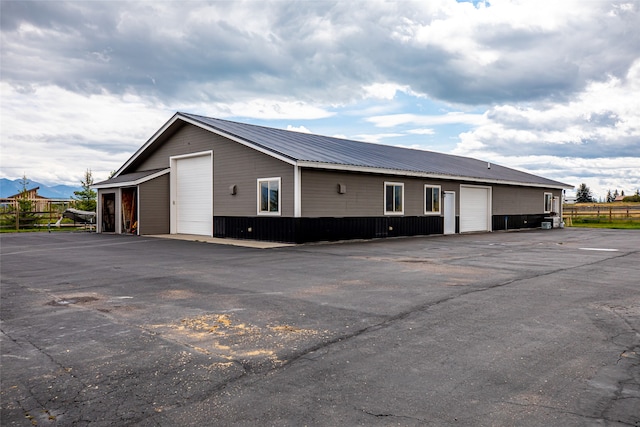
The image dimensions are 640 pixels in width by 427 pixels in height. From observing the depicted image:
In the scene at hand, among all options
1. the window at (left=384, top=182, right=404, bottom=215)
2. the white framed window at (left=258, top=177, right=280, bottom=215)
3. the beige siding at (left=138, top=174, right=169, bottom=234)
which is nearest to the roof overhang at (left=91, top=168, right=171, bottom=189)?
the beige siding at (left=138, top=174, right=169, bottom=234)

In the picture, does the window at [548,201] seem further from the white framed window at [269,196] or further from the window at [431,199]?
the white framed window at [269,196]

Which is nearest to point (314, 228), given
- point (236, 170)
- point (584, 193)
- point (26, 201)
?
point (236, 170)

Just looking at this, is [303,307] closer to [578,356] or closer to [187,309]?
[187,309]

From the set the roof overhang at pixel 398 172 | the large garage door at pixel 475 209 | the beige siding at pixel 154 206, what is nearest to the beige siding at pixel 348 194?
the roof overhang at pixel 398 172

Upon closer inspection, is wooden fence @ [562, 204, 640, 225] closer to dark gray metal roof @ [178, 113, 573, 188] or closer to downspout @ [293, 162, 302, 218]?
dark gray metal roof @ [178, 113, 573, 188]

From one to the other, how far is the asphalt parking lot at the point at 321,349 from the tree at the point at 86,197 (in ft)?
74.7

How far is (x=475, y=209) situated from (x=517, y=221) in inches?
201

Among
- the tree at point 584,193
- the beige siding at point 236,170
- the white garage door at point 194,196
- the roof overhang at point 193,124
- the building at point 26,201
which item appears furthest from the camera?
the tree at point 584,193

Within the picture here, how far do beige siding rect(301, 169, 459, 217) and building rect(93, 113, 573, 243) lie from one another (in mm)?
38

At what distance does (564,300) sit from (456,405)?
14.2 ft

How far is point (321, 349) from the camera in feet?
14.7

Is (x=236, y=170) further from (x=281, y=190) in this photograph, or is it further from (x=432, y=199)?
(x=432, y=199)

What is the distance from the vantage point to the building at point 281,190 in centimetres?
1688

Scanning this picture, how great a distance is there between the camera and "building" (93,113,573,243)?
16.9 meters
